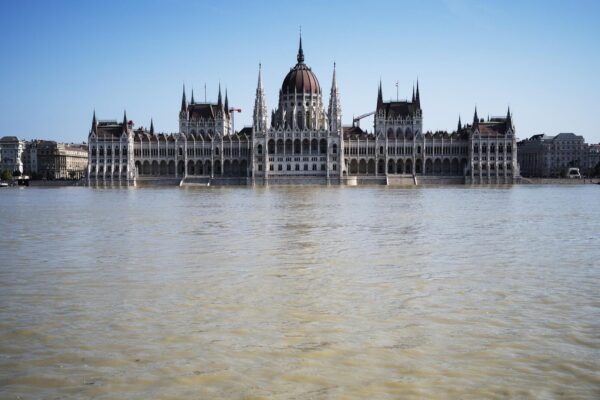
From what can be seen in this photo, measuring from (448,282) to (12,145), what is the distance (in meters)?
171

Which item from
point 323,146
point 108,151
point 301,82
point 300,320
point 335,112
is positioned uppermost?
point 301,82

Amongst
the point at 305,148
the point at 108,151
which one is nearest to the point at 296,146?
the point at 305,148

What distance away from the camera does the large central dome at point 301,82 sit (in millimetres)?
130375

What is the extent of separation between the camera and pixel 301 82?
5167 inches

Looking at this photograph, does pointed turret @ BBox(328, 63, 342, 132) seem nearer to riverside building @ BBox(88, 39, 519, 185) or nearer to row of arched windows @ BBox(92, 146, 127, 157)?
riverside building @ BBox(88, 39, 519, 185)

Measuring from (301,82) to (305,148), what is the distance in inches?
599

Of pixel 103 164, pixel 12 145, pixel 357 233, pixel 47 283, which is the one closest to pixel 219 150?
pixel 103 164

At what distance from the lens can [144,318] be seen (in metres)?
10.7

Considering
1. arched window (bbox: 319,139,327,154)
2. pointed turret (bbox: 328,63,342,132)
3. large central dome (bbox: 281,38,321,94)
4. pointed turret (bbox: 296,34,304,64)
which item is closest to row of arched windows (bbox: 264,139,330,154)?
arched window (bbox: 319,139,327,154)

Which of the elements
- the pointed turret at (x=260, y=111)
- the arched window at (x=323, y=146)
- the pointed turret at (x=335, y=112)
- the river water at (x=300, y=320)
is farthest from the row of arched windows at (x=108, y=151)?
the river water at (x=300, y=320)

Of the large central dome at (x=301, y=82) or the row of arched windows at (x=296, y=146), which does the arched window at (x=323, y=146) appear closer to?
the row of arched windows at (x=296, y=146)

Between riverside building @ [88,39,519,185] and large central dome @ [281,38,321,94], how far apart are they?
19cm

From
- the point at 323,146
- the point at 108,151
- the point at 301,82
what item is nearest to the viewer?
the point at 323,146

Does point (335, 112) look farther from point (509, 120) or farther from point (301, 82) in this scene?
point (509, 120)
